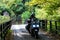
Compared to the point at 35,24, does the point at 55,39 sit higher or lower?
lower

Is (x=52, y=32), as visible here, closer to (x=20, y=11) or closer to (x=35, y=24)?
(x=35, y=24)

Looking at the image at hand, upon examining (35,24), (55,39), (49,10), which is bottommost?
(55,39)

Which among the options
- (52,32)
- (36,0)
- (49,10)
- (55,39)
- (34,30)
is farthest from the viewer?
(52,32)

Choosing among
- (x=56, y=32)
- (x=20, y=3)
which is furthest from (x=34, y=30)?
(x=20, y=3)

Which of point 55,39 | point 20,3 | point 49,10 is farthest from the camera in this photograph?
point 20,3

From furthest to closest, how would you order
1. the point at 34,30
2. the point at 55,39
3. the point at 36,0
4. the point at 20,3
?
the point at 20,3
the point at 34,30
the point at 55,39
the point at 36,0

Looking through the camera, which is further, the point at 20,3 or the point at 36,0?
the point at 20,3

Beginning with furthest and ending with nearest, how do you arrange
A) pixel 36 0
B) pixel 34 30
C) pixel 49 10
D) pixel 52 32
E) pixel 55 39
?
pixel 52 32
pixel 34 30
pixel 55 39
pixel 49 10
pixel 36 0

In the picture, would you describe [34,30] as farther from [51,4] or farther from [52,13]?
[51,4]

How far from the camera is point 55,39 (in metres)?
13.3

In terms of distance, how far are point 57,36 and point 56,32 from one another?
49cm

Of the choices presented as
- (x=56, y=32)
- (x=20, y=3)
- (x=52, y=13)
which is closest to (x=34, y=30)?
(x=56, y=32)

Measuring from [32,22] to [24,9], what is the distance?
15.9m

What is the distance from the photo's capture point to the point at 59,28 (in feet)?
46.3
